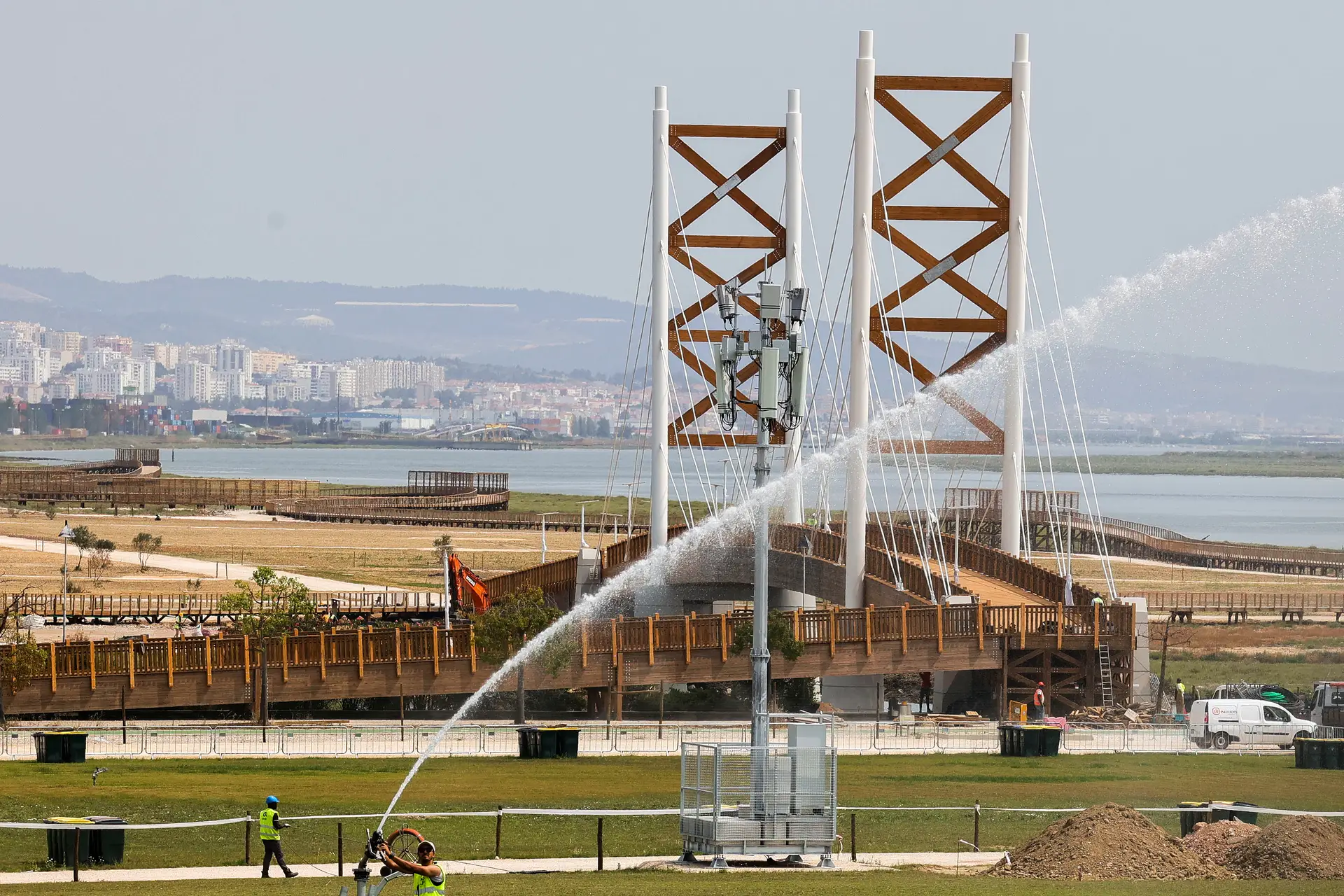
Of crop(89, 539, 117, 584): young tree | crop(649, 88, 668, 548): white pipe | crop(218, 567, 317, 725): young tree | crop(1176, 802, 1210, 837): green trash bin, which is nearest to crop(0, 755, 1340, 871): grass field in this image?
crop(1176, 802, 1210, 837): green trash bin

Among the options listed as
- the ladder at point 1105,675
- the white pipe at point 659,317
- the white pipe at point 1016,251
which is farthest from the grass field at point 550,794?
Answer: the white pipe at point 659,317

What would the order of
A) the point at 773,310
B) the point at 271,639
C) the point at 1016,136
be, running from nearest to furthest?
the point at 773,310
the point at 271,639
the point at 1016,136

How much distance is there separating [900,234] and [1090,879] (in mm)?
33153

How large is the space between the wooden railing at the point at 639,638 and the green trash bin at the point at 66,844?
20849mm

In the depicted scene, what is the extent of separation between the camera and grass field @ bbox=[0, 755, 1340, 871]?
29.6 metres

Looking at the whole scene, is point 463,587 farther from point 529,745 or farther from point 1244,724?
→ point 1244,724

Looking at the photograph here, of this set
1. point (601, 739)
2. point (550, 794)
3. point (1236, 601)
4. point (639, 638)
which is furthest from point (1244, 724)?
point (1236, 601)

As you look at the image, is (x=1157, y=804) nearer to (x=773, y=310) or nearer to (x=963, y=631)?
(x=773, y=310)

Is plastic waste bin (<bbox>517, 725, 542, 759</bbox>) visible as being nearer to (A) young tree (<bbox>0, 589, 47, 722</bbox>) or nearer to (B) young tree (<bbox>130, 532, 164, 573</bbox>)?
(A) young tree (<bbox>0, 589, 47, 722</bbox>)

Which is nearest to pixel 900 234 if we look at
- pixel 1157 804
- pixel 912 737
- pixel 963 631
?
pixel 963 631

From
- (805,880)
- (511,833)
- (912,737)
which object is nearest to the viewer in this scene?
(805,880)

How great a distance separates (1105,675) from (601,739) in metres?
13.2

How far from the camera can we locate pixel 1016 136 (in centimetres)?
5638

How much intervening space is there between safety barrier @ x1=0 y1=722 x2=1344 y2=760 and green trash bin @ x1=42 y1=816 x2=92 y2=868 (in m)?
13.3
